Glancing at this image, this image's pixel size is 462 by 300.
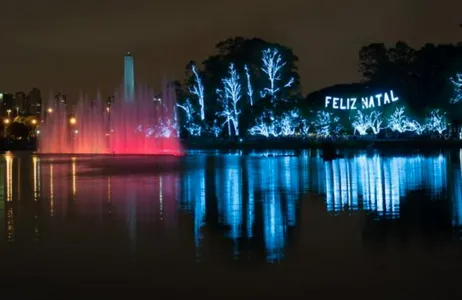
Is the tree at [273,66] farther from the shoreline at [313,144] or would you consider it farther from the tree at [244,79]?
the shoreline at [313,144]

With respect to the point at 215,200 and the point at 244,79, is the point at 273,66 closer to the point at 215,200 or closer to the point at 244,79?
the point at 244,79

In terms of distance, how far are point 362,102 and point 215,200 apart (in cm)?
6395

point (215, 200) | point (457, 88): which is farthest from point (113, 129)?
point (215, 200)

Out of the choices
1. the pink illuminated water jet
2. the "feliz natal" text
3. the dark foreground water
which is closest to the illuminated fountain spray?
the pink illuminated water jet

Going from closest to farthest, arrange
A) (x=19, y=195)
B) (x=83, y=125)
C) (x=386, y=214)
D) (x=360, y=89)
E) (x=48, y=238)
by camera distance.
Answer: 1. (x=48, y=238)
2. (x=386, y=214)
3. (x=19, y=195)
4. (x=83, y=125)
5. (x=360, y=89)

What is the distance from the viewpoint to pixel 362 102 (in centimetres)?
7875

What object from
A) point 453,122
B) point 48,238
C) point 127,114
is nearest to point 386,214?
point 48,238

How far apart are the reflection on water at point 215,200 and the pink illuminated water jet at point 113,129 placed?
3604 centimetres

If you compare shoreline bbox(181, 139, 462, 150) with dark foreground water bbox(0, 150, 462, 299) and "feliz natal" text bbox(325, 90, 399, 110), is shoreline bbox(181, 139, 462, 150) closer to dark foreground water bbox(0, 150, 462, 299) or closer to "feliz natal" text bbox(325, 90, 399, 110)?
"feliz natal" text bbox(325, 90, 399, 110)

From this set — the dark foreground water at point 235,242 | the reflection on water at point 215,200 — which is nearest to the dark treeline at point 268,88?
the reflection on water at point 215,200

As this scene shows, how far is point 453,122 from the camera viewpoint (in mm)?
69438

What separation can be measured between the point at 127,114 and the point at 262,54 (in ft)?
62.6

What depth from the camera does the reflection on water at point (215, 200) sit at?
1223cm

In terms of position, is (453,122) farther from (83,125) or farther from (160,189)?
(160,189)
